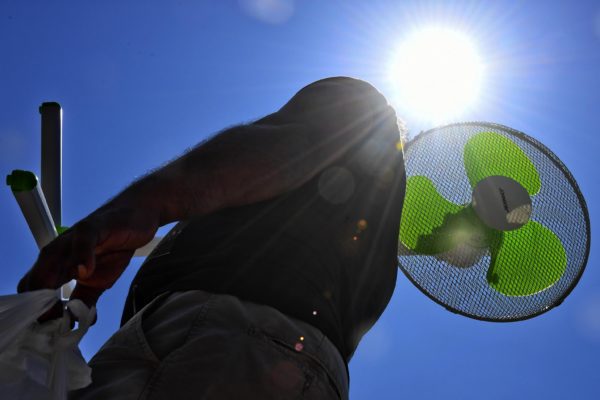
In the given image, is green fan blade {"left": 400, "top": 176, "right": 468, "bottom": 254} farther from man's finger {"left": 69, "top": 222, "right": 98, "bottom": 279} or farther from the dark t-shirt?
man's finger {"left": 69, "top": 222, "right": 98, "bottom": 279}

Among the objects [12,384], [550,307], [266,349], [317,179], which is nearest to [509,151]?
[550,307]

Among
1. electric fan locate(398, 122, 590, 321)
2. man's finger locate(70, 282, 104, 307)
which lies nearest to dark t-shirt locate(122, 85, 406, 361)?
man's finger locate(70, 282, 104, 307)

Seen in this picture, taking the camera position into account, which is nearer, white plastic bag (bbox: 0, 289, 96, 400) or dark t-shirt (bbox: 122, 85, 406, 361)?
white plastic bag (bbox: 0, 289, 96, 400)

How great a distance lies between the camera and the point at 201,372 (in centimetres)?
133

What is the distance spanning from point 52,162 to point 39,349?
2.68m

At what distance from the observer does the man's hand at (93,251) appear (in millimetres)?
1193

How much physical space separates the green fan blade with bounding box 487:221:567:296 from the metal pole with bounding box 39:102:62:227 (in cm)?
257

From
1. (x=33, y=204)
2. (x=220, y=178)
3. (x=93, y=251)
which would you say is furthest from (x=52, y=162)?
(x=93, y=251)

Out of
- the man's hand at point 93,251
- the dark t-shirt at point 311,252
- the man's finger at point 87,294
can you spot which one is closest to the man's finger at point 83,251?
the man's hand at point 93,251

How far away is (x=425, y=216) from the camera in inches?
133

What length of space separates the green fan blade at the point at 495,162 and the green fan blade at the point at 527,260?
25 cm

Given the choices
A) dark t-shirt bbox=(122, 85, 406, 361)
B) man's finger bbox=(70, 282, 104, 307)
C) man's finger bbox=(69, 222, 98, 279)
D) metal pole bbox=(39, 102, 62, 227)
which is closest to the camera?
man's finger bbox=(69, 222, 98, 279)

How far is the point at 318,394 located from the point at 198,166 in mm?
662

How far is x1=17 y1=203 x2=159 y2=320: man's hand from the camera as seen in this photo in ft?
3.92
